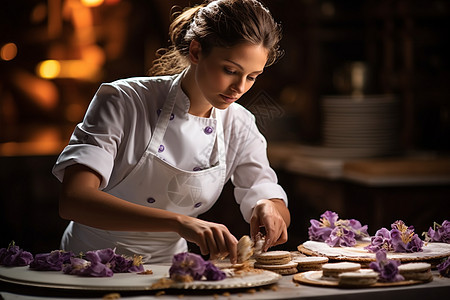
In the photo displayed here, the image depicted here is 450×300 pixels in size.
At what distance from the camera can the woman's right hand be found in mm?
1720

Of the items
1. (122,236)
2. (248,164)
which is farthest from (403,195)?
(122,236)

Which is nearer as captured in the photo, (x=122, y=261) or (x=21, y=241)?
(x=122, y=261)

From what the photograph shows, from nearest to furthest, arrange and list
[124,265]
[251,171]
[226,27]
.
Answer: [124,265] < [226,27] < [251,171]

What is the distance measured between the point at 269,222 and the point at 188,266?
0.46 metres

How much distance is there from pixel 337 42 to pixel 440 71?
85 cm

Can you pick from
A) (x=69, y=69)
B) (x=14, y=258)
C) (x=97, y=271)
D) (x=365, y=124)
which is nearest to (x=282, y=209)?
(x=97, y=271)

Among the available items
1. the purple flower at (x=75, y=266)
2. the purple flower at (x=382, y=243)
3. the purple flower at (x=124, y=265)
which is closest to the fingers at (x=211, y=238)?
the purple flower at (x=124, y=265)

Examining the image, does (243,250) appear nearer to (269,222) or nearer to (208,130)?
(269,222)

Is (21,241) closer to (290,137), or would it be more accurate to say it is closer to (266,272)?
(290,137)

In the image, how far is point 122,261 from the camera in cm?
178

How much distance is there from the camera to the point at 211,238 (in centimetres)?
172

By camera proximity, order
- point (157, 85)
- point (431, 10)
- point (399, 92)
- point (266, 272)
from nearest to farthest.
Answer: point (266, 272) < point (157, 85) < point (431, 10) < point (399, 92)

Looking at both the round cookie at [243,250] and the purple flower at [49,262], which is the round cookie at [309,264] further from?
the purple flower at [49,262]

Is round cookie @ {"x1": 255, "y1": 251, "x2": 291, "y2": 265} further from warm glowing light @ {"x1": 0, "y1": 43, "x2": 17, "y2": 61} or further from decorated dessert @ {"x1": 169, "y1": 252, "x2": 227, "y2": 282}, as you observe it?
warm glowing light @ {"x1": 0, "y1": 43, "x2": 17, "y2": 61}
